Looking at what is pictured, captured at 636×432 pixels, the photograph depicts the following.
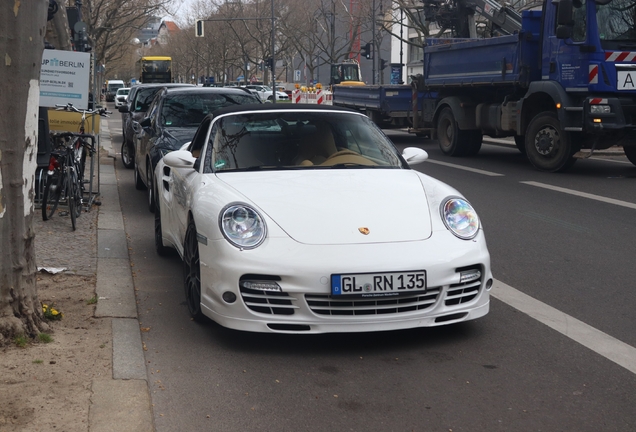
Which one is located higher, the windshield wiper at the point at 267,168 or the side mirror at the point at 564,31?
the side mirror at the point at 564,31

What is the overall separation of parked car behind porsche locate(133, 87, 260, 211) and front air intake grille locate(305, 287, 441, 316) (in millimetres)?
5272

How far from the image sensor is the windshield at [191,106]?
11.0 metres

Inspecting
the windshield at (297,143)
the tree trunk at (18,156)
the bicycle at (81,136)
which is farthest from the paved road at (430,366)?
the bicycle at (81,136)

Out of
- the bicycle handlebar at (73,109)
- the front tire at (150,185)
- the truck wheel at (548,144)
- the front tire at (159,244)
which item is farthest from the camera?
the truck wheel at (548,144)

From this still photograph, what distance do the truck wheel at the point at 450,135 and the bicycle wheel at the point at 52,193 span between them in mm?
10715

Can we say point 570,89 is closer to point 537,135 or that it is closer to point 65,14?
point 537,135

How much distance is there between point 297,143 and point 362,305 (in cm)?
190

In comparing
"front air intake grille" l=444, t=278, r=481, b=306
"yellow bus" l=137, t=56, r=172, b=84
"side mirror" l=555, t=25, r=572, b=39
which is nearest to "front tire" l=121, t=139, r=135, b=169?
"side mirror" l=555, t=25, r=572, b=39

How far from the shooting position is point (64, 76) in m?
11.2

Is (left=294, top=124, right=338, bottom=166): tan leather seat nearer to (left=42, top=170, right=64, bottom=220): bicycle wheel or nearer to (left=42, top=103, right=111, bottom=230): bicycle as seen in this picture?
(left=42, top=103, right=111, bottom=230): bicycle

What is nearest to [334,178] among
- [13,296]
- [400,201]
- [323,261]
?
[400,201]

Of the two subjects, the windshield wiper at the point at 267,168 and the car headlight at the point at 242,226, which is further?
the windshield wiper at the point at 267,168

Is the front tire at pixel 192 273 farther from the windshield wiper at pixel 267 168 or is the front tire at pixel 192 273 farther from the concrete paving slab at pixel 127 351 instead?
the windshield wiper at pixel 267 168

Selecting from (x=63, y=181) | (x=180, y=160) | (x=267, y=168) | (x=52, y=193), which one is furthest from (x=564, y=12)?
(x=180, y=160)
